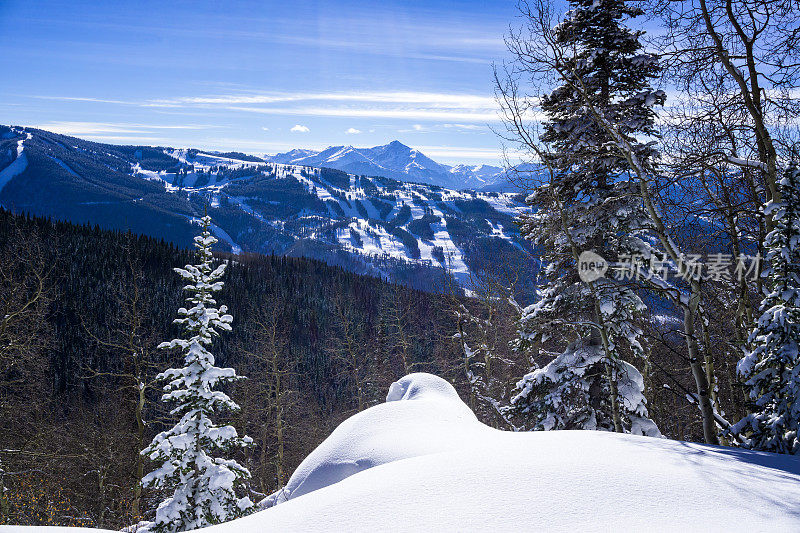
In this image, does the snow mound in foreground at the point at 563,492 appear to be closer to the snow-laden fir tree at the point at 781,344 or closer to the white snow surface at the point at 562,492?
the white snow surface at the point at 562,492

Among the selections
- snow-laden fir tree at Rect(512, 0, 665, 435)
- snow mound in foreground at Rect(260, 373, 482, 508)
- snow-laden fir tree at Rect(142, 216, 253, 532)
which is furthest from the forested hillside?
snow-laden fir tree at Rect(512, 0, 665, 435)

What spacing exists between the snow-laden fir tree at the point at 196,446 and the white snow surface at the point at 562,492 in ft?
27.0

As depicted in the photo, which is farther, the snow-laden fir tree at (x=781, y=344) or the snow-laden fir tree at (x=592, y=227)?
the snow-laden fir tree at (x=592, y=227)

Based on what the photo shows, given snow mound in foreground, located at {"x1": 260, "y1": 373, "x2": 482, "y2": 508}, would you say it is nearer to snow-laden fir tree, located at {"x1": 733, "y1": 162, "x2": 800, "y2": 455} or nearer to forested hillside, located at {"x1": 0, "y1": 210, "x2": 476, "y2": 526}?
snow-laden fir tree, located at {"x1": 733, "y1": 162, "x2": 800, "y2": 455}

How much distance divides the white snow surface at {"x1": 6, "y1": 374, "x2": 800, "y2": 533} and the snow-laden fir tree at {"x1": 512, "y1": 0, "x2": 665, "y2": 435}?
4061 millimetres

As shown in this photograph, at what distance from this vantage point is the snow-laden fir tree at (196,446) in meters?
11.2

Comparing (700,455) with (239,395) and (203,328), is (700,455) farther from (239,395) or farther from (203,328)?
(239,395)

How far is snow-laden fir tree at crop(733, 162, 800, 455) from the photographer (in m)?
5.78

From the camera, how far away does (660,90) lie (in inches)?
342

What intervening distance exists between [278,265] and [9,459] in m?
122

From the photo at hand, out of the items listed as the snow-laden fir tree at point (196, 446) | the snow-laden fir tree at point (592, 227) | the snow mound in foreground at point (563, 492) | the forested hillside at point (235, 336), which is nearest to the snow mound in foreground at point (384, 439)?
the snow mound in foreground at point (563, 492)

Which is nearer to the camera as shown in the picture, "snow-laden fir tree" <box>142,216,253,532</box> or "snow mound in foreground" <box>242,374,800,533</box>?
"snow mound in foreground" <box>242,374,800,533</box>

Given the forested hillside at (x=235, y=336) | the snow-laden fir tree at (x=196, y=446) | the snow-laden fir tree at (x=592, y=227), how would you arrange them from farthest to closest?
the forested hillside at (x=235, y=336), the snow-laden fir tree at (x=196, y=446), the snow-laden fir tree at (x=592, y=227)


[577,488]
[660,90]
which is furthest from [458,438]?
[660,90]
